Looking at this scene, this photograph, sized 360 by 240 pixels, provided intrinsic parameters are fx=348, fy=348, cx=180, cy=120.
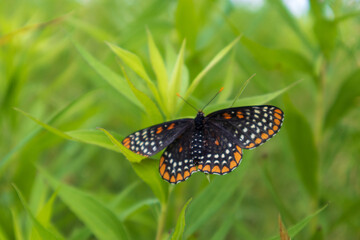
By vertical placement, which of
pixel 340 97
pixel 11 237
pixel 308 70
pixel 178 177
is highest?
pixel 11 237

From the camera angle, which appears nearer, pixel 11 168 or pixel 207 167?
pixel 207 167

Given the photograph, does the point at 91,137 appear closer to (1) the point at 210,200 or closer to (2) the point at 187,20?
(1) the point at 210,200

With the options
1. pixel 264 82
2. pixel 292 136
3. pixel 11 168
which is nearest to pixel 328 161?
pixel 292 136

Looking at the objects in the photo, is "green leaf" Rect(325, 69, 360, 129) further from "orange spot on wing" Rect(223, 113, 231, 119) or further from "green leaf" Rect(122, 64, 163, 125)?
"green leaf" Rect(122, 64, 163, 125)

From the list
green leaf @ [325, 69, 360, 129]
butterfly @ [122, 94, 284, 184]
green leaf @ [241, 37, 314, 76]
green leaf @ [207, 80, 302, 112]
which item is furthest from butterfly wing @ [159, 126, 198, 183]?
green leaf @ [325, 69, 360, 129]

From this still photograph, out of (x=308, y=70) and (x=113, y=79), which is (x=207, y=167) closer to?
(x=113, y=79)

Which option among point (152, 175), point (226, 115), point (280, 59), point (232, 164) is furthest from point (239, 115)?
point (280, 59)
